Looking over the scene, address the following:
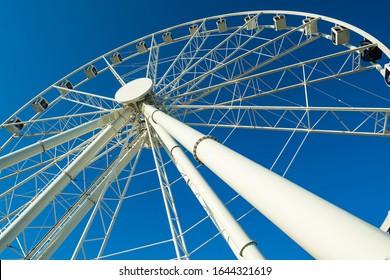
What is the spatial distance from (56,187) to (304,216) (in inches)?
370

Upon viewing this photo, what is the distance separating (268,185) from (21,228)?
8320mm

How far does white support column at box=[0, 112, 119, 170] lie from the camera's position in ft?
32.8

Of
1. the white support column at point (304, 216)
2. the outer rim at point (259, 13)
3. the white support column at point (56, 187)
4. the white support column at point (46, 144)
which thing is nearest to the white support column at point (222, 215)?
the white support column at point (304, 216)

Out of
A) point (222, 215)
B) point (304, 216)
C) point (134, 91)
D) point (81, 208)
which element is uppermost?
point (134, 91)

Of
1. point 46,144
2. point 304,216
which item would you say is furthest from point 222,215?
point 46,144

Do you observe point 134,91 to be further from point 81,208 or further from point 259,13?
point 259,13

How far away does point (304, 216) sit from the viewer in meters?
3.76

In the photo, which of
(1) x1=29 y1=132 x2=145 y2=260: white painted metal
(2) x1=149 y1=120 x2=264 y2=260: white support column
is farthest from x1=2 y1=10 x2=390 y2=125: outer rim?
(2) x1=149 y1=120 x2=264 y2=260: white support column

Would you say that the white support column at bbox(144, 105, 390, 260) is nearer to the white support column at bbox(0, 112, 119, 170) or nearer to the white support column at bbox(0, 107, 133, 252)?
the white support column at bbox(0, 107, 133, 252)

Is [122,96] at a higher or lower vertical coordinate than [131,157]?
higher

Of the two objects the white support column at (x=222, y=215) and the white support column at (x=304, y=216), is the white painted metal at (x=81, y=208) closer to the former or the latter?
the white support column at (x=222, y=215)
